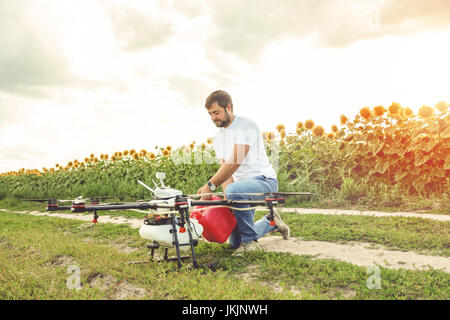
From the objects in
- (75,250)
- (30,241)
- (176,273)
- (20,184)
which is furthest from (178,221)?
(20,184)

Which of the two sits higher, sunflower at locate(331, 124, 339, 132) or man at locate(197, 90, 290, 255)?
sunflower at locate(331, 124, 339, 132)

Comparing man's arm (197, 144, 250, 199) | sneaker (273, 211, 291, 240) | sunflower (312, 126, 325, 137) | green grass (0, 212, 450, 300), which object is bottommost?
green grass (0, 212, 450, 300)

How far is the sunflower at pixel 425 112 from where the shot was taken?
8.28 meters

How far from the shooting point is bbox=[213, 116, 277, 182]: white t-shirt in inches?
178

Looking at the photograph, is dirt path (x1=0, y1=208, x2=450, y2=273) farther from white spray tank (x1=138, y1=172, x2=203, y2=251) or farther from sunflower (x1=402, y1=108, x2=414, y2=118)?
sunflower (x1=402, y1=108, x2=414, y2=118)

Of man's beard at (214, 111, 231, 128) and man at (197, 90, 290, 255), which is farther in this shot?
man's beard at (214, 111, 231, 128)

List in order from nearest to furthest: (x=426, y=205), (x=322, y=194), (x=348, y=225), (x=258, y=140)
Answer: (x=258, y=140), (x=348, y=225), (x=426, y=205), (x=322, y=194)

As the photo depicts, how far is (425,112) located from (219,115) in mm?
5675

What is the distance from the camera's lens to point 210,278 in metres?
3.70

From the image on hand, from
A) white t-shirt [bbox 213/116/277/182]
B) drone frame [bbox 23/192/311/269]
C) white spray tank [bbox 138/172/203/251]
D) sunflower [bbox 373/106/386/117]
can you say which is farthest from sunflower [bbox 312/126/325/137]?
white spray tank [bbox 138/172/203/251]

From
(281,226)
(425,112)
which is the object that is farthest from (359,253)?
(425,112)

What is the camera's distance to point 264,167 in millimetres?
4797

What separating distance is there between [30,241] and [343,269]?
4.99m

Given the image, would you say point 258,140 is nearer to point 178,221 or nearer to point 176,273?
point 178,221
